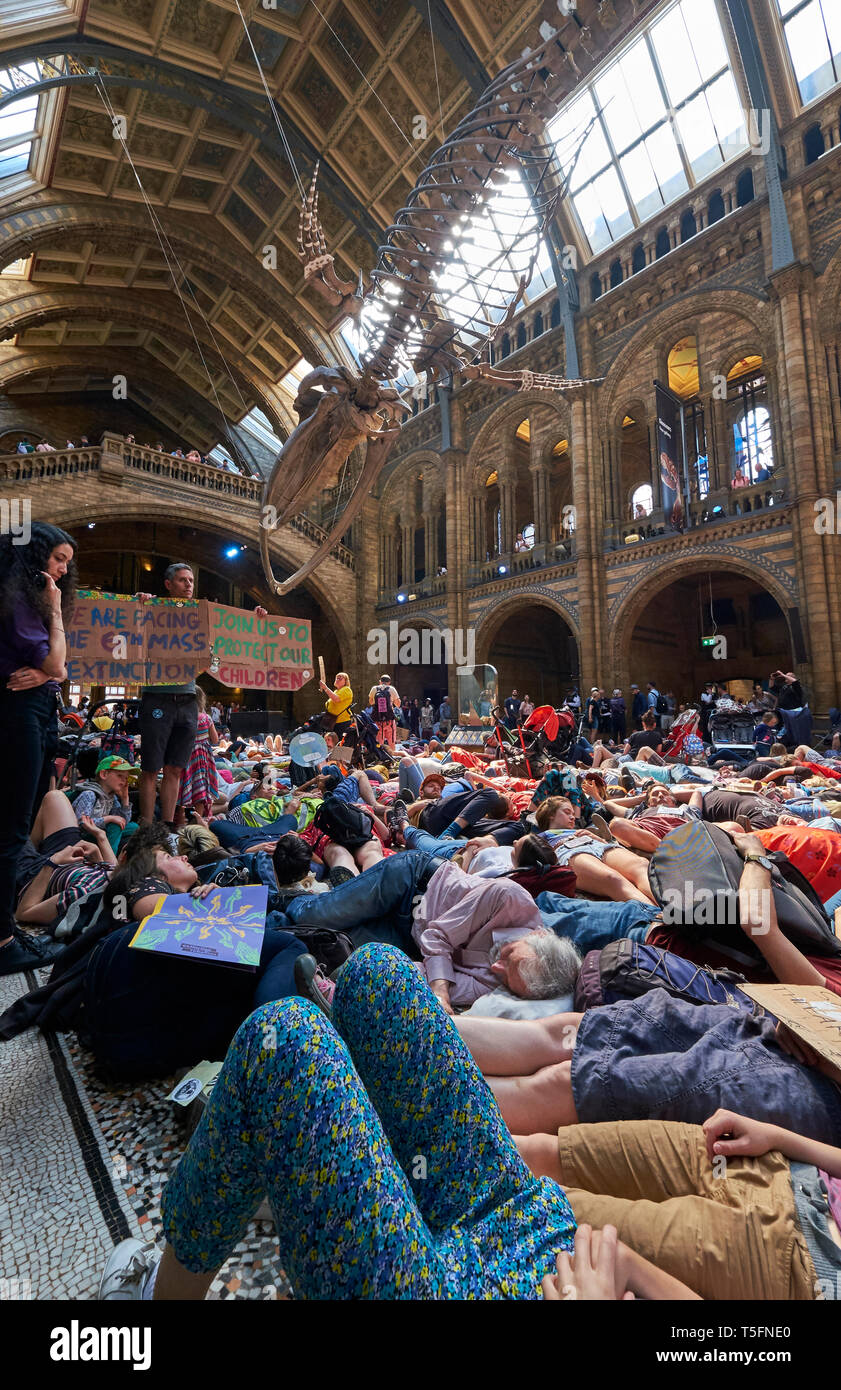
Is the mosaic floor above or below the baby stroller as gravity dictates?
below

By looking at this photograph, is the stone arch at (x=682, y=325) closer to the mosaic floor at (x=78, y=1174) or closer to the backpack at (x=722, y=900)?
the backpack at (x=722, y=900)

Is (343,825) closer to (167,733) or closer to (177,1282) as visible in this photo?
(167,733)

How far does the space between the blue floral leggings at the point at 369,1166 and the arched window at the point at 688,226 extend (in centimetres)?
1652

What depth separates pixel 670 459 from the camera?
40.8 feet

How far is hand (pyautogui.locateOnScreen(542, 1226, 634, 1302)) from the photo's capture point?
82 centimetres

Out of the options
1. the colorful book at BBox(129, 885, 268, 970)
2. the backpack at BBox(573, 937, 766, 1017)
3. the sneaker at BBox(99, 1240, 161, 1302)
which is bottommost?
the sneaker at BBox(99, 1240, 161, 1302)

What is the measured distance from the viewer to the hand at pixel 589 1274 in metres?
0.82

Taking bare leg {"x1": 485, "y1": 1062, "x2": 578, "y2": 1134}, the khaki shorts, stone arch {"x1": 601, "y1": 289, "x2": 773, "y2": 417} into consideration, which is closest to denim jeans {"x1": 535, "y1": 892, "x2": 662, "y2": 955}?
bare leg {"x1": 485, "y1": 1062, "x2": 578, "y2": 1134}

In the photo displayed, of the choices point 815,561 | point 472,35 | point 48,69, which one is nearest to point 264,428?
point 48,69

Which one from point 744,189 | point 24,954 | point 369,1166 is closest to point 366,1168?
point 369,1166

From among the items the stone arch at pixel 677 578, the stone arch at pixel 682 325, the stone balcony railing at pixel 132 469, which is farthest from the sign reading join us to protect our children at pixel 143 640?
the stone arch at pixel 682 325

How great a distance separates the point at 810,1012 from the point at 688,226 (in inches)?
648

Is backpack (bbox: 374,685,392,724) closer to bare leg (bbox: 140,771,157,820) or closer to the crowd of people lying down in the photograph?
bare leg (bbox: 140,771,157,820)
